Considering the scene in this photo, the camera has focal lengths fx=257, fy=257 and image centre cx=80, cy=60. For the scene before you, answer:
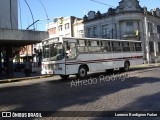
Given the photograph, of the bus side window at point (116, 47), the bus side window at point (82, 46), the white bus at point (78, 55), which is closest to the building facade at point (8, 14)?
the white bus at point (78, 55)

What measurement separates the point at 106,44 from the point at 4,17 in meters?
10.6

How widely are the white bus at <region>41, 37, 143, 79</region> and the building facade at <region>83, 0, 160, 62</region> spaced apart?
2355 centimetres

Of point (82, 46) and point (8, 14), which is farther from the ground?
point (8, 14)

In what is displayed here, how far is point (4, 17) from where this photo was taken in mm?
25094

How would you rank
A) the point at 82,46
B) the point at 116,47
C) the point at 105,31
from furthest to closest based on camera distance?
the point at 105,31
the point at 116,47
the point at 82,46

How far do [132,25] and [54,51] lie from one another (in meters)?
31.5

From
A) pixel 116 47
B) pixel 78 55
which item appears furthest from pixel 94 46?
pixel 116 47

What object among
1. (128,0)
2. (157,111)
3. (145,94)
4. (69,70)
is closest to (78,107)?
(157,111)

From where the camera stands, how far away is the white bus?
17562 mm

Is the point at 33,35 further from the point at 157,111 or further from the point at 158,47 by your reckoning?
the point at 158,47

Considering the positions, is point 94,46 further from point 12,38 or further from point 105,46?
point 12,38

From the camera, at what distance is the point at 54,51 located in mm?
17984

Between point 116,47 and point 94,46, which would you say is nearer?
point 94,46

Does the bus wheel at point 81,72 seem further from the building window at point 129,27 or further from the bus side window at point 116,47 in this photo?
the building window at point 129,27
